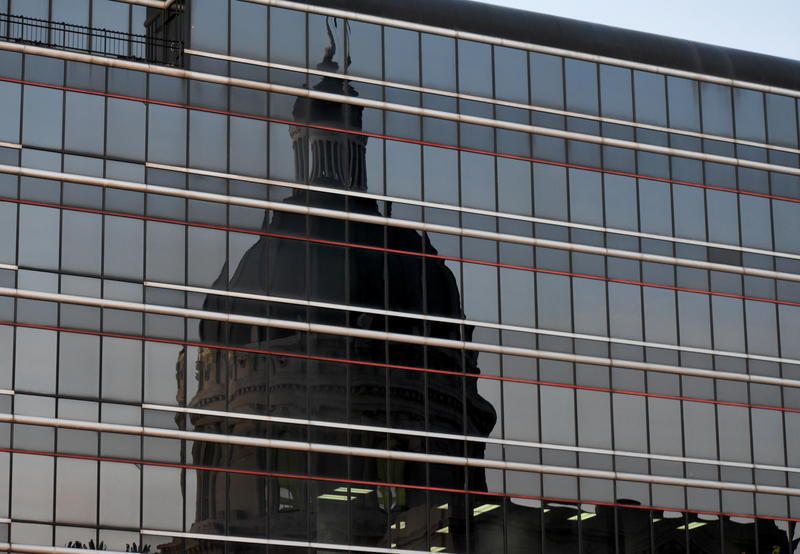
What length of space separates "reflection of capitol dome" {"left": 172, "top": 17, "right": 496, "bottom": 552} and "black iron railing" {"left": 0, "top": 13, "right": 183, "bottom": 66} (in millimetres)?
4854

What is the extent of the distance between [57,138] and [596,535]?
2222 cm

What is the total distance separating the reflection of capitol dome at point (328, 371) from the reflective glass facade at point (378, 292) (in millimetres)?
94

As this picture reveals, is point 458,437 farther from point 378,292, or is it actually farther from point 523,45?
point 523,45

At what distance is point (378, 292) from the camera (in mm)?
65062

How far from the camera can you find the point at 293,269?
6406 centimetres

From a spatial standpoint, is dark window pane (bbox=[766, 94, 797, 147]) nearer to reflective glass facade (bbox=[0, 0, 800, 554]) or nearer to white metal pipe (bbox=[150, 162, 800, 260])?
reflective glass facade (bbox=[0, 0, 800, 554])

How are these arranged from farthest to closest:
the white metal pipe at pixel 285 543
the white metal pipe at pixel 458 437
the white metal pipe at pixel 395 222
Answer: the white metal pipe at pixel 395 222
the white metal pipe at pixel 458 437
the white metal pipe at pixel 285 543

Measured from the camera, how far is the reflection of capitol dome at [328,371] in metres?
61.7

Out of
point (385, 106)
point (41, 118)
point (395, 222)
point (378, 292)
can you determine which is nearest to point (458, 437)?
point (378, 292)

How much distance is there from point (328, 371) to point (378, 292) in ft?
11.0

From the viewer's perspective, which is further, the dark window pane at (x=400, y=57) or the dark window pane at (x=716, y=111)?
the dark window pane at (x=716, y=111)

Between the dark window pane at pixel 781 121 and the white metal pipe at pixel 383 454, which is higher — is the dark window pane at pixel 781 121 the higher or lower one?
the higher one

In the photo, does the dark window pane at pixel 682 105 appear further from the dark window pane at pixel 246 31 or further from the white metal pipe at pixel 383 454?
the dark window pane at pixel 246 31

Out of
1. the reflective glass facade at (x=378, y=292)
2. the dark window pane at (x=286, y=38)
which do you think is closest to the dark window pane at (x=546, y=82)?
the reflective glass facade at (x=378, y=292)
